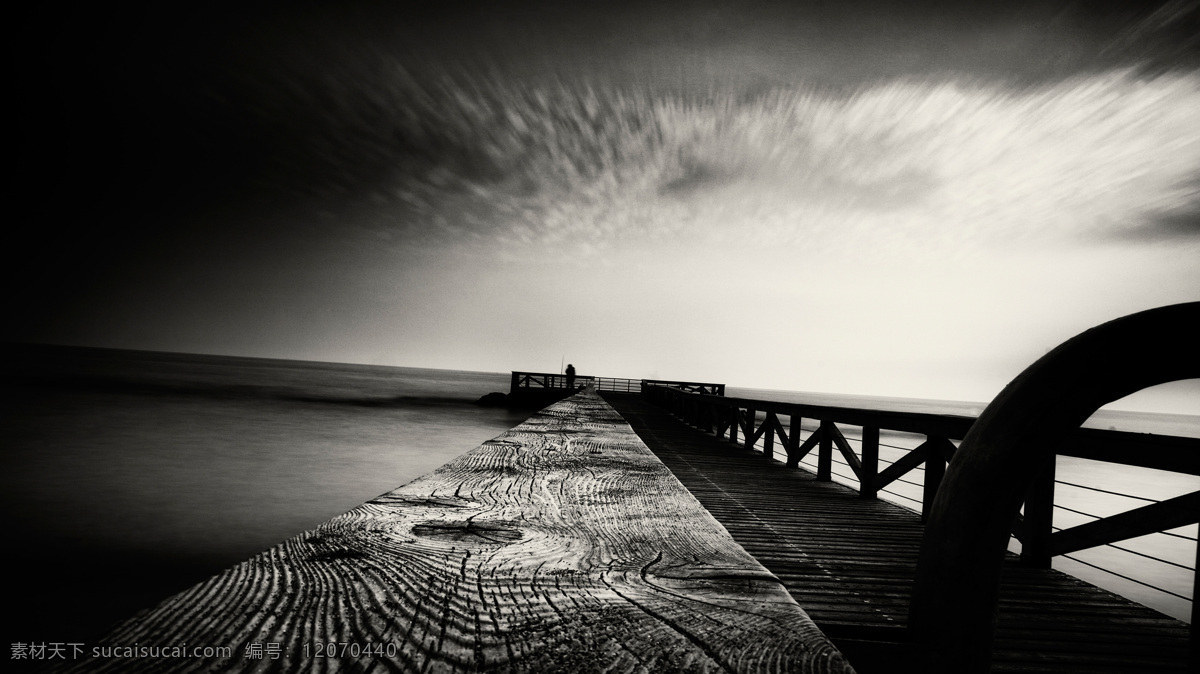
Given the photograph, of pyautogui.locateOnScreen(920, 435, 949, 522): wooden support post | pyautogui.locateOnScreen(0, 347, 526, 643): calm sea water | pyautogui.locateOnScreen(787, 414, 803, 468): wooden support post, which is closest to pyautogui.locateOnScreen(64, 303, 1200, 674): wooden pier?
pyautogui.locateOnScreen(0, 347, 526, 643): calm sea water

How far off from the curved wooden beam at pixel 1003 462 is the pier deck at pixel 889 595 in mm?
101

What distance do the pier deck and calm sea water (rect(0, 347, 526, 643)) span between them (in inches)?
149

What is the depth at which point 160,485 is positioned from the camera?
18.1 m

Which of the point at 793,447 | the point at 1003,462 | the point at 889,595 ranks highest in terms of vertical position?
the point at 1003,462

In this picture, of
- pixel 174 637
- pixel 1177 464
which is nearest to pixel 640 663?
pixel 174 637

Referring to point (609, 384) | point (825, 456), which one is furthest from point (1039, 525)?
point (609, 384)

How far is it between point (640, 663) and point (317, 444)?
32.3 metres

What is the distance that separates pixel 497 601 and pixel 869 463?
7844 millimetres

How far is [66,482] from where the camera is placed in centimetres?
1778

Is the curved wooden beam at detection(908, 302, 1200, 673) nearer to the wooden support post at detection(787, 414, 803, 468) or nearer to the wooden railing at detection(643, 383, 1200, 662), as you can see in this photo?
the wooden railing at detection(643, 383, 1200, 662)

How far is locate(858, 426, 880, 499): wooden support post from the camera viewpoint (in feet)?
23.9

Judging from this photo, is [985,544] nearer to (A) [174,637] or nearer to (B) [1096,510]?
(A) [174,637]

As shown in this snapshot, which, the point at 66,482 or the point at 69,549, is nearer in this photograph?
the point at 69,549

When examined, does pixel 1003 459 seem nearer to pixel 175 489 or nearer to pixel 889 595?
pixel 889 595
